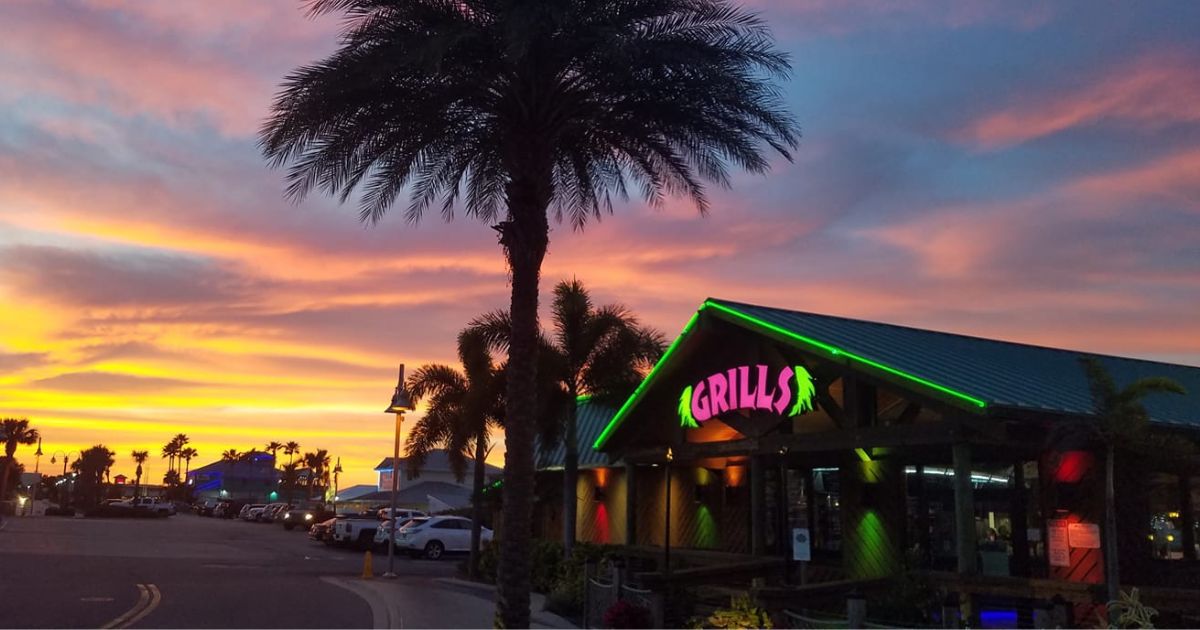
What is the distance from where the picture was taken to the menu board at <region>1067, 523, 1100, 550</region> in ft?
52.5

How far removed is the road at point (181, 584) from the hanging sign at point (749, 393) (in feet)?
25.9

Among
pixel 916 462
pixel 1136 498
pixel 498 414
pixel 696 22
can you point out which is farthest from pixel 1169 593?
pixel 498 414

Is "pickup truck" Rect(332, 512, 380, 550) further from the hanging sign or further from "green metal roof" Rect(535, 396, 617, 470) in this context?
the hanging sign

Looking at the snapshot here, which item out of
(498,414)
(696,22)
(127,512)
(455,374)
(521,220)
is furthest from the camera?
(127,512)

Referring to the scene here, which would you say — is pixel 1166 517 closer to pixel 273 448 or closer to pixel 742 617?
pixel 742 617

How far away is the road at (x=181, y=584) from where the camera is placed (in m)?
16.0

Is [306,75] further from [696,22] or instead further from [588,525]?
[588,525]

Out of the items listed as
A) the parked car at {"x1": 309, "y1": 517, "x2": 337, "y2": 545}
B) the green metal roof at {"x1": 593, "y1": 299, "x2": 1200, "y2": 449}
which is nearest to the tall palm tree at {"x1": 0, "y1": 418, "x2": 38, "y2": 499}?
the parked car at {"x1": 309, "y1": 517, "x2": 337, "y2": 545}

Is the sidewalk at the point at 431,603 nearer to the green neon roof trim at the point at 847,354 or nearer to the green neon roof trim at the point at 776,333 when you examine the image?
the green neon roof trim at the point at 776,333

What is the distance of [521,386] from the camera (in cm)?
1155

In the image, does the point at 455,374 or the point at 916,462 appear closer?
the point at 916,462

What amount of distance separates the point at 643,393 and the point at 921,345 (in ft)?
22.3

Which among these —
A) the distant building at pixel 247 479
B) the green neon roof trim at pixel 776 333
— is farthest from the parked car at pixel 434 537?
the distant building at pixel 247 479

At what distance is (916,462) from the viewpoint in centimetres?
1938
